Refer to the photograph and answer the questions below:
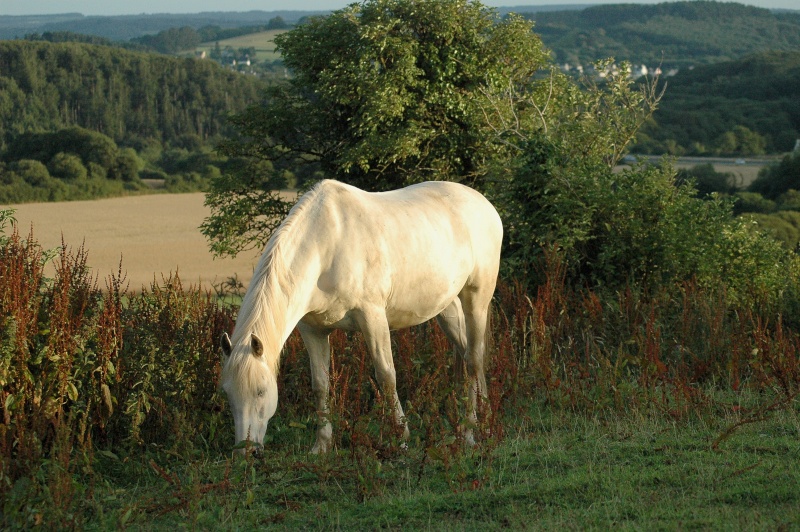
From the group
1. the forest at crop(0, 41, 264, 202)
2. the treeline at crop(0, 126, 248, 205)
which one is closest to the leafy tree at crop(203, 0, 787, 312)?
the treeline at crop(0, 126, 248, 205)

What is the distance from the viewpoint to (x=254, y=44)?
176m

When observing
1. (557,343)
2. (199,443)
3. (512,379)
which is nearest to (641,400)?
(512,379)

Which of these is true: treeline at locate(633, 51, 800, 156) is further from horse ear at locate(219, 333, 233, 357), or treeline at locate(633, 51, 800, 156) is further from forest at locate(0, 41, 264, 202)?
horse ear at locate(219, 333, 233, 357)

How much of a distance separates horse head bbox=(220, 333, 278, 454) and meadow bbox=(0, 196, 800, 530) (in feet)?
0.63

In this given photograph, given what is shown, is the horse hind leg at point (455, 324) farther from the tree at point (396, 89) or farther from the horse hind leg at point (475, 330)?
the tree at point (396, 89)

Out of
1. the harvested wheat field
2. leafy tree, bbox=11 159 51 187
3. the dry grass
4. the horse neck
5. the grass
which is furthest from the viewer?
leafy tree, bbox=11 159 51 187

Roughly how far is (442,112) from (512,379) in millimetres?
12997

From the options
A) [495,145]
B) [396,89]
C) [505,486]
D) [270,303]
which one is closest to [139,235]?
[396,89]

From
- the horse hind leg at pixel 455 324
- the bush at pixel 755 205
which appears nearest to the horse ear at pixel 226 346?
the horse hind leg at pixel 455 324

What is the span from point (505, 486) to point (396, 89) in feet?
46.8

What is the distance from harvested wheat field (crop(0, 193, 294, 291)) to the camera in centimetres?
3828

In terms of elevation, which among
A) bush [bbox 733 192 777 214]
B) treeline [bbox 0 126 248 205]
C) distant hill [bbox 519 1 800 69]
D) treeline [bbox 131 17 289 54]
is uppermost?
distant hill [bbox 519 1 800 69]

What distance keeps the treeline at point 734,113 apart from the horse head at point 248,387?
7275cm

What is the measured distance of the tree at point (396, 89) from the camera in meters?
18.4
